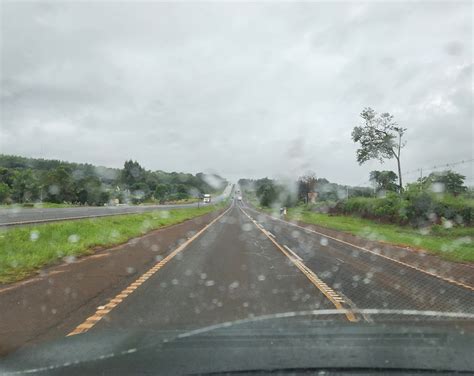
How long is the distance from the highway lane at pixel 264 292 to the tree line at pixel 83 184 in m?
71.7

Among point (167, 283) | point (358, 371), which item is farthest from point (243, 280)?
point (358, 371)

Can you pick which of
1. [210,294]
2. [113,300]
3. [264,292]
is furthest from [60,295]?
[264,292]

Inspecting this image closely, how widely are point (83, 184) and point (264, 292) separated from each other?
80066mm

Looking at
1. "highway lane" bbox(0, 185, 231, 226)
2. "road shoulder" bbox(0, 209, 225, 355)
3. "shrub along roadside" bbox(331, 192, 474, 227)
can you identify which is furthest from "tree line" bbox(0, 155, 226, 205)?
"road shoulder" bbox(0, 209, 225, 355)

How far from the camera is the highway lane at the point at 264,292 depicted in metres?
7.08

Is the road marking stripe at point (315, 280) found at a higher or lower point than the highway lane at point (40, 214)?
lower

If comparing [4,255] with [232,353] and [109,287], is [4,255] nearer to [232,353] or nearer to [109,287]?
[109,287]

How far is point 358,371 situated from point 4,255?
39.5 ft

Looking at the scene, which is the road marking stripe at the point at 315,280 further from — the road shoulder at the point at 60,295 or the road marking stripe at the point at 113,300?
the road shoulder at the point at 60,295

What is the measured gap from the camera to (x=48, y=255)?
14.3 m

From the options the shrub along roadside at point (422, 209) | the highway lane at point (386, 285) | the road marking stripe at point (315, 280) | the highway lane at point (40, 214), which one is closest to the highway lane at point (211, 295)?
the road marking stripe at point (315, 280)

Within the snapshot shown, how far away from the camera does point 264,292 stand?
9.31 m

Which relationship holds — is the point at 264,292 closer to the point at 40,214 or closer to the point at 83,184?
the point at 40,214

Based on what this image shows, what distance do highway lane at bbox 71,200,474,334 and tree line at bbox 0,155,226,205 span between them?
71665mm
